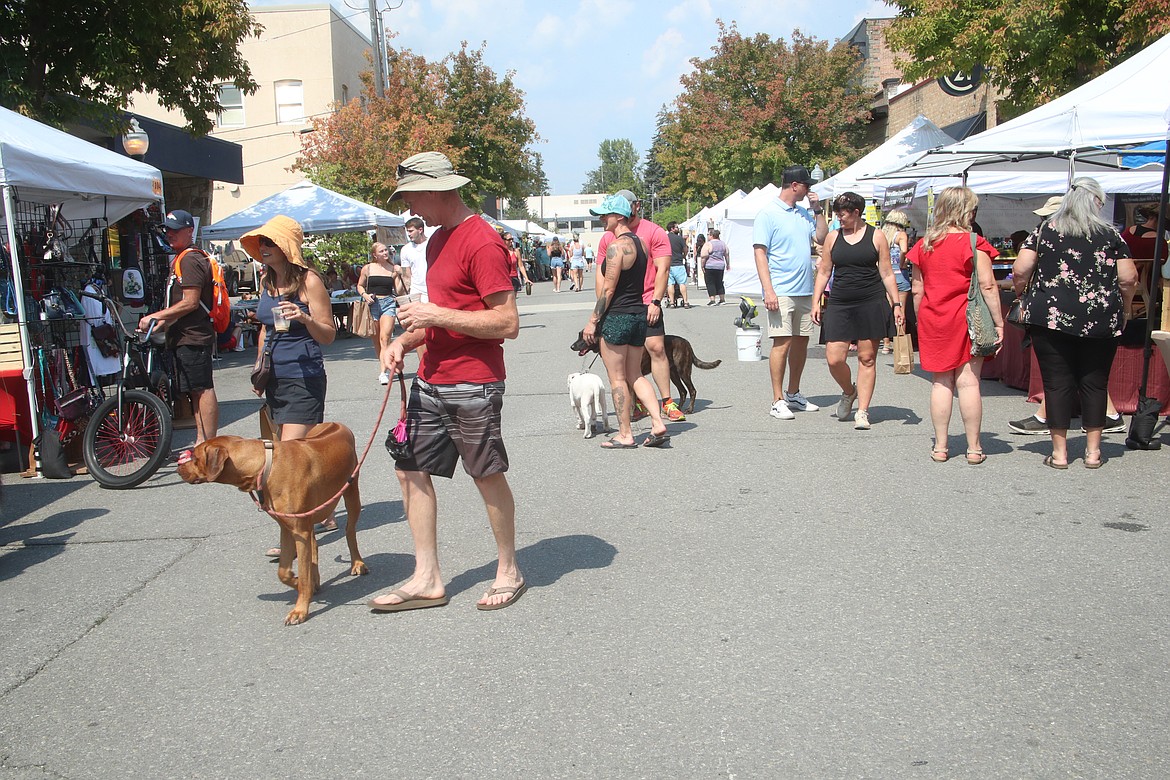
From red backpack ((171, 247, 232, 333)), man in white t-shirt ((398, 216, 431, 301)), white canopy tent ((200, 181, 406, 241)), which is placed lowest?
red backpack ((171, 247, 232, 333))

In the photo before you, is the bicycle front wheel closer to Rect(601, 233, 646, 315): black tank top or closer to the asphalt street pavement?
the asphalt street pavement

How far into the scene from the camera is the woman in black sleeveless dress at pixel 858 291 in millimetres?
7973

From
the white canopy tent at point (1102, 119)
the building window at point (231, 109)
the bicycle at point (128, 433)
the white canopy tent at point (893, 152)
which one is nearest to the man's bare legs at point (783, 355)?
the white canopy tent at point (1102, 119)

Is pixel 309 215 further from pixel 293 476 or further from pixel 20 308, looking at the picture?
pixel 293 476

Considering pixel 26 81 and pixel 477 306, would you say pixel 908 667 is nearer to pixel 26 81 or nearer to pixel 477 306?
pixel 477 306

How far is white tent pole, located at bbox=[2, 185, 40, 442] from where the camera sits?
23.7 ft

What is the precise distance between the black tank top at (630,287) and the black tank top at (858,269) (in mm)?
1762

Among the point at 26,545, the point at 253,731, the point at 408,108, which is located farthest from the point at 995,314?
the point at 408,108

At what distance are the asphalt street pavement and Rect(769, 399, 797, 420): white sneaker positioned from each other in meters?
1.66

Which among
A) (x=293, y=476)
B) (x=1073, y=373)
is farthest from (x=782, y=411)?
(x=293, y=476)

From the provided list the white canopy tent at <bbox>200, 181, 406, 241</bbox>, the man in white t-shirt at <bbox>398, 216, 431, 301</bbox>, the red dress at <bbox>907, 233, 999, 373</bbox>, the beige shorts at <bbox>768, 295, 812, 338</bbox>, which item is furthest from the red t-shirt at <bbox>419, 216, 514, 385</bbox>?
the white canopy tent at <bbox>200, 181, 406, 241</bbox>

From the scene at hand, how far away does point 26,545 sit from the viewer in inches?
231

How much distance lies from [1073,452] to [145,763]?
643 cm

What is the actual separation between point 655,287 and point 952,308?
7.61 feet
